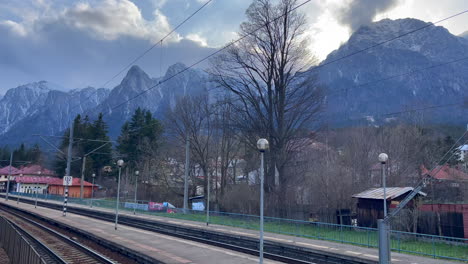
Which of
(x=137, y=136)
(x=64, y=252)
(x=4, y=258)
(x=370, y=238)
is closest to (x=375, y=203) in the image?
(x=370, y=238)

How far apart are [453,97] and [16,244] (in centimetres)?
16352

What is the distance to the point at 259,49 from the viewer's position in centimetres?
3209

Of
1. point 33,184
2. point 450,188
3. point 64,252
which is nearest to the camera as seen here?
point 64,252

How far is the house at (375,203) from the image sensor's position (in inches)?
992

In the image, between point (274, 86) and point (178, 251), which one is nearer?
point (178, 251)

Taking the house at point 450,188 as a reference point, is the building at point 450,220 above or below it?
below

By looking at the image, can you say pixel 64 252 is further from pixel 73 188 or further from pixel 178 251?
pixel 73 188

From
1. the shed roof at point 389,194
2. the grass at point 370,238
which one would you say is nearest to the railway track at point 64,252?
the grass at point 370,238

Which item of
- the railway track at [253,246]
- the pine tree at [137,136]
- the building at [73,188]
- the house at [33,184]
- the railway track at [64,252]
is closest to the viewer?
the railway track at [64,252]

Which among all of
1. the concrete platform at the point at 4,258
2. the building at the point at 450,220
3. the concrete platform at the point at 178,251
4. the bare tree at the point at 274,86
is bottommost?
the concrete platform at the point at 4,258

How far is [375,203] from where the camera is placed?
2612 centimetres

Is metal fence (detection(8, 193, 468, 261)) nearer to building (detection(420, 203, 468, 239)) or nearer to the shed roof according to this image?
building (detection(420, 203, 468, 239))

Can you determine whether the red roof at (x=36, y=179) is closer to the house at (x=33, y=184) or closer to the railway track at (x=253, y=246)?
the house at (x=33, y=184)

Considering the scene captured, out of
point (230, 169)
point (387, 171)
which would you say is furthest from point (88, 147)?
point (387, 171)
